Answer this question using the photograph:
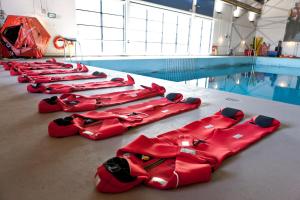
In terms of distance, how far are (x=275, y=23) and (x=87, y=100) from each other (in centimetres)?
1800

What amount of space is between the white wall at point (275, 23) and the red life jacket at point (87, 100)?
1645 centimetres

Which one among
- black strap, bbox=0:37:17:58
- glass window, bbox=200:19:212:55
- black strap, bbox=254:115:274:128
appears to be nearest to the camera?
black strap, bbox=254:115:274:128

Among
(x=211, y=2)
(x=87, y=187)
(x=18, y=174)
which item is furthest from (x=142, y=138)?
(x=211, y=2)

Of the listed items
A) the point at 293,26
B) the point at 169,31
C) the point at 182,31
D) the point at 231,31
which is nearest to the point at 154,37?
the point at 169,31

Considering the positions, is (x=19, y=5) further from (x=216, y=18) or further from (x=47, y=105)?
(x=216, y=18)

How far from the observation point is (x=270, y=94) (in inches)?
226

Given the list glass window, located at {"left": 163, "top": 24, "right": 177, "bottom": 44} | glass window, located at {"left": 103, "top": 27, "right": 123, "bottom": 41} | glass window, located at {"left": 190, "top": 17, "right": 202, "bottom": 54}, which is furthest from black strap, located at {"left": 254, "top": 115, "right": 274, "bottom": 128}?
glass window, located at {"left": 103, "top": 27, "right": 123, "bottom": 41}

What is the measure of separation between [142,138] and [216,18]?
13791 millimetres

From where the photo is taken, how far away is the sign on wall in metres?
14.8

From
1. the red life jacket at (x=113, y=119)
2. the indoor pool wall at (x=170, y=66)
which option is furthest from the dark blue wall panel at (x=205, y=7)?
the red life jacket at (x=113, y=119)

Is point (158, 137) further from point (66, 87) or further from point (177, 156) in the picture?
point (66, 87)

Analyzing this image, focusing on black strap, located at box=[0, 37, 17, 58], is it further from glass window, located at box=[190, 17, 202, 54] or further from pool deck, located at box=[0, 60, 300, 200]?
glass window, located at box=[190, 17, 202, 54]

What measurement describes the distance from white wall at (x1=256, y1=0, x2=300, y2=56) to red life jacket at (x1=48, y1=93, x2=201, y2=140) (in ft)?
54.7

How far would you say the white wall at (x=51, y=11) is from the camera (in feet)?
20.2
